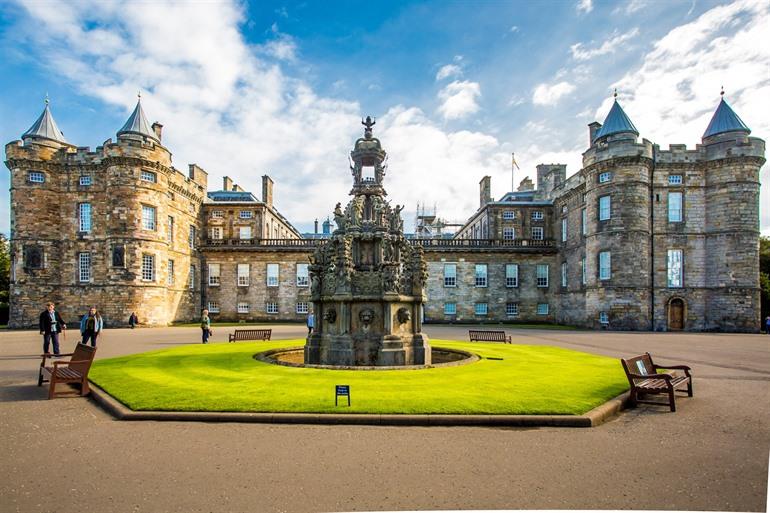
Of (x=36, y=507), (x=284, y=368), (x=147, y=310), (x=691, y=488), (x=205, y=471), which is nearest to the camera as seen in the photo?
(x=36, y=507)

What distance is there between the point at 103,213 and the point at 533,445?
39.9m

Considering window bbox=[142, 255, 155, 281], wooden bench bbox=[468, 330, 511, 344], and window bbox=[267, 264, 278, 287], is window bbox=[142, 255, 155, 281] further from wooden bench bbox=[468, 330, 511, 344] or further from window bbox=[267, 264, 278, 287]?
wooden bench bbox=[468, 330, 511, 344]

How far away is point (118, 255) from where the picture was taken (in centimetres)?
3434

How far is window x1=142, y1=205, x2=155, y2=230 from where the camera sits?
3538cm

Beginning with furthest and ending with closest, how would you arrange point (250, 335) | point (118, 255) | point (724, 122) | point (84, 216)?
point (84, 216) < point (724, 122) < point (118, 255) < point (250, 335)

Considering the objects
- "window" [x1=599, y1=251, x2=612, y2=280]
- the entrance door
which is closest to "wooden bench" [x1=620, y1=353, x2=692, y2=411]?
"window" [x1=599, y1=251, x2=612, y2=280]

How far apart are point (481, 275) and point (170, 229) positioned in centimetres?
2980

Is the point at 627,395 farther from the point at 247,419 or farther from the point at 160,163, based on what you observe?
the point at 160,163

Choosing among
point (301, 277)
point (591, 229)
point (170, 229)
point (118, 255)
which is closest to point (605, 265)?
point (591, 229)

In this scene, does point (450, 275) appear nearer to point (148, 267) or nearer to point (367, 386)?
point (148, 267)

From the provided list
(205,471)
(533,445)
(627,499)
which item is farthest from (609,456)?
(205,471)

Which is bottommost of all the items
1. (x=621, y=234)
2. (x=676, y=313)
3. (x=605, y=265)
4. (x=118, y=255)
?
(x=676, y=313)

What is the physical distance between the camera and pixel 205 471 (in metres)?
5.49

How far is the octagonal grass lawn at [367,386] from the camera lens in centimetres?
800
